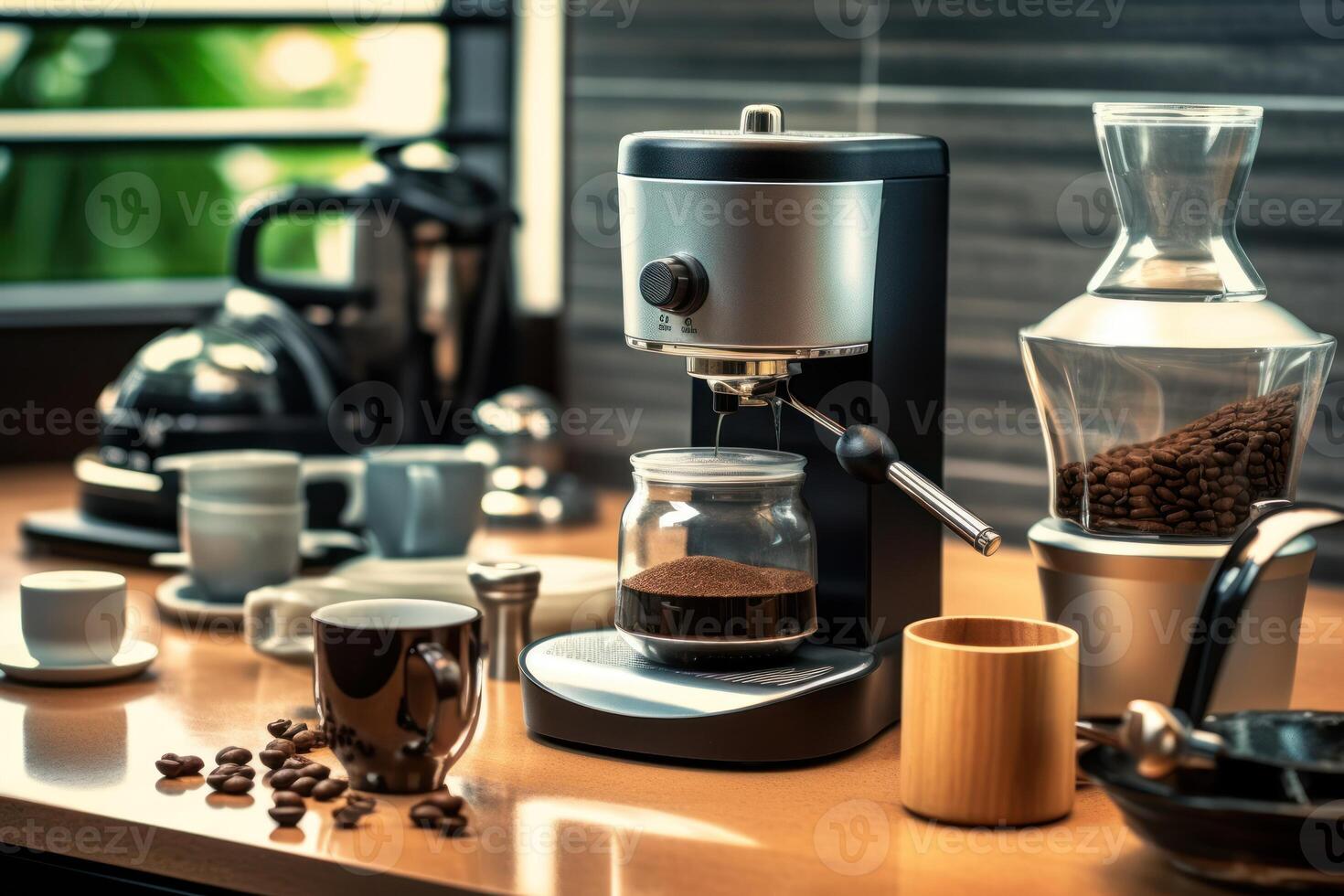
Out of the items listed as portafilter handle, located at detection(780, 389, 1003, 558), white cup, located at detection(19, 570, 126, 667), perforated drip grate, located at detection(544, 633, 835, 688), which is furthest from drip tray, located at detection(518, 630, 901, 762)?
white cup, located at detection(19, 570, 126, 667)

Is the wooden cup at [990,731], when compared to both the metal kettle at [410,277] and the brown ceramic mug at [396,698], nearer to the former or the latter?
the brown ceramic mug at [396,698]

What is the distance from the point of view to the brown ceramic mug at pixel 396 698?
100cm

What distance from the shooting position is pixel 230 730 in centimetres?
115

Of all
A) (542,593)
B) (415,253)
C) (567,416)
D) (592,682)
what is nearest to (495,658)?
(542,593)

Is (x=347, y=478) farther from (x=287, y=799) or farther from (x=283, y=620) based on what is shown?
(x=287, y=799)

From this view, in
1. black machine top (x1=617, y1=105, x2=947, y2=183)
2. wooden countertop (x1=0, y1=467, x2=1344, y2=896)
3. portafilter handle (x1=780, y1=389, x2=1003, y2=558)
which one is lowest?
wooden countertop (x1=0, y1=467, x2=1344, y2=896)

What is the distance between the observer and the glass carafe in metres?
1.07

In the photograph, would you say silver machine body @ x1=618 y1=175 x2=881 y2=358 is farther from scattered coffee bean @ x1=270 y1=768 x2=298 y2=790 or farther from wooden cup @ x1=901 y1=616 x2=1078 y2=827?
scattered coffee bean @ x1=270 y1=768 x2=298 y2=790

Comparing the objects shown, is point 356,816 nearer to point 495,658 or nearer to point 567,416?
point 495,658

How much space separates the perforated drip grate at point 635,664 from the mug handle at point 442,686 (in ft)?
0.45

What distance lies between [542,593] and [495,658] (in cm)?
8

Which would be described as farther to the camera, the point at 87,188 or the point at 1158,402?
the point at 87,188

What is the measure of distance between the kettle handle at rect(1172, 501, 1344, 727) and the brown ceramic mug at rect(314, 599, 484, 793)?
1.37ft

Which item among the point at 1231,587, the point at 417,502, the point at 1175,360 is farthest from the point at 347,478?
the point at 1231,587
